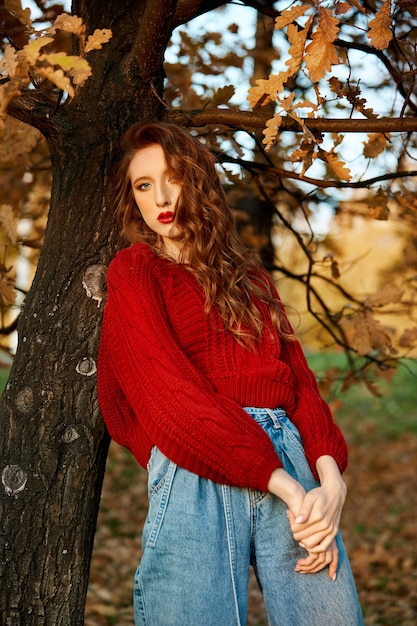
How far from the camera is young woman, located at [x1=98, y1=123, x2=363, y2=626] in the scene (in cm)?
195

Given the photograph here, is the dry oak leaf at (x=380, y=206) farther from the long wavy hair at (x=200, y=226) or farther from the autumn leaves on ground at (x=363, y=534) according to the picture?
the autumn leaves on ground at (x=363, y=534)

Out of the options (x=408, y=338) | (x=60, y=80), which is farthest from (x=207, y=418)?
(x=408, y=338)

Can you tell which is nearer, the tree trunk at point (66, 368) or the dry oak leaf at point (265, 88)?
the dry oak leaf at point (265, 88)

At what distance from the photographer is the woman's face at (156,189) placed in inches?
91.8

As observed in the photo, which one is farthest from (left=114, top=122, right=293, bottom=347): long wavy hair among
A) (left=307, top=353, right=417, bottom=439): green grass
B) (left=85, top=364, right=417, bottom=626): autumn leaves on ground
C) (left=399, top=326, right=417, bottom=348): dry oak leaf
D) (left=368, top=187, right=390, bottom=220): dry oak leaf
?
(left=307, top=353, right=417, bottom=439): green grass

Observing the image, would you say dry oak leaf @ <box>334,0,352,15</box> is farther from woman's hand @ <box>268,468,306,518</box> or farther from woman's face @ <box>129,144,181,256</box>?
woman's hand @ <box>268,468,306,518</box>

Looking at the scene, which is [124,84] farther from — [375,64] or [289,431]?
[375,64]

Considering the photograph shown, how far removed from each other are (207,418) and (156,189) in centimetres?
82

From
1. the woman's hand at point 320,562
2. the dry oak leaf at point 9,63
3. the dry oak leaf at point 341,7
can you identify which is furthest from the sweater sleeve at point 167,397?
the dry oak leaf at point 341,7

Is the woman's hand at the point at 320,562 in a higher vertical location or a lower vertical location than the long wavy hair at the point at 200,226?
lower

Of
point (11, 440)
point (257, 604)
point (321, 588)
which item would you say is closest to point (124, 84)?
point (11, 440)

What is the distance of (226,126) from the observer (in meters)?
2.74

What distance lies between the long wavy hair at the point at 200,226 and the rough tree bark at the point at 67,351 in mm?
111

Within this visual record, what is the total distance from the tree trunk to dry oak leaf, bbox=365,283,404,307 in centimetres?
128
